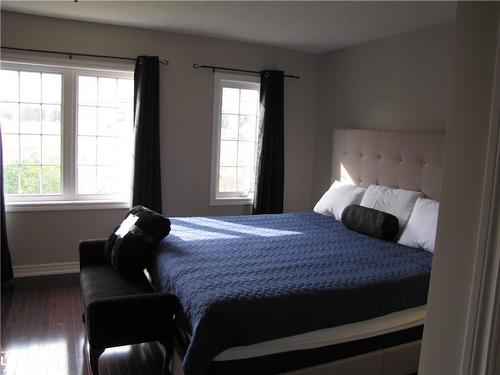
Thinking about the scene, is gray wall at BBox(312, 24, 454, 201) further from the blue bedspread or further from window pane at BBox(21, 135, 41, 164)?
window pane at BBox(21, 135, 41, 164)

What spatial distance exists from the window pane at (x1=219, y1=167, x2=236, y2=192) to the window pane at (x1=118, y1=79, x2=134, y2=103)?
3.83 ft

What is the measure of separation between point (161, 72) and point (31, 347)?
2.59 m

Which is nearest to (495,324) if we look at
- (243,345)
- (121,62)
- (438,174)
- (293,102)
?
(243,345)

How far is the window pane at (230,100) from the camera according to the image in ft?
14.9

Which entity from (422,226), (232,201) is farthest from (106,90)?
(422,226)

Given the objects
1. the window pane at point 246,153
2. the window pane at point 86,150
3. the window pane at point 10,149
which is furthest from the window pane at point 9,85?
the window pane at point 246,153

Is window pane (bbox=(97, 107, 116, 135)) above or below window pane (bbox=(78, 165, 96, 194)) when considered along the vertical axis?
above

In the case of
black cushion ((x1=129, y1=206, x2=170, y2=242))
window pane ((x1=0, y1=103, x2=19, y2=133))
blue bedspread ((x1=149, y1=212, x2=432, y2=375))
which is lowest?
blue bedspread ((x1=149, y1=212, x2=432, y2=375))

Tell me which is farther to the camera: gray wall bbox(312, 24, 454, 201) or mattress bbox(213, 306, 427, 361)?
gray wall bbox(312, 24, 454, 201)

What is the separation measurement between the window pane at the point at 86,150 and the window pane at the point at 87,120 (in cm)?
7

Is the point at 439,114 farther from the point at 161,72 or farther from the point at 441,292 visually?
the point at 441,292

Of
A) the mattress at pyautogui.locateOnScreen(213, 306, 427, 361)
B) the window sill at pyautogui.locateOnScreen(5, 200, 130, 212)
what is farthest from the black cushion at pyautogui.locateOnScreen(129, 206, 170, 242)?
the window sill at pyautogui.locateOnScreen(5, 200, 130, 212)

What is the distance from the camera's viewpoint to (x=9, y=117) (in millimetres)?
3865

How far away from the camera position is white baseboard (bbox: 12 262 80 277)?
3906 millimetres
